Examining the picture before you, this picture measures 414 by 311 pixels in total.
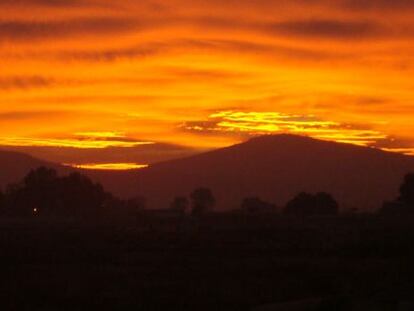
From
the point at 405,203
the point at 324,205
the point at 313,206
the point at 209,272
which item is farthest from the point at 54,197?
the point at 209,272

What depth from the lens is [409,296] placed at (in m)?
27.3

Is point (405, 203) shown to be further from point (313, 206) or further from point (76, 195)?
point (76, 195)

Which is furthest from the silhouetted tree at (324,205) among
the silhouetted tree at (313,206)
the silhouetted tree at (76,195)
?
the silhouetted tree at (76,195)

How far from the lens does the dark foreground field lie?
1094 inches

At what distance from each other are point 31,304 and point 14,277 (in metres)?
7.50

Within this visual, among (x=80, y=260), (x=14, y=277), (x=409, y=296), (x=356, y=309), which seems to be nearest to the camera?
(x=356, y=309)

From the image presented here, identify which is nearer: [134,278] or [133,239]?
[134,278]

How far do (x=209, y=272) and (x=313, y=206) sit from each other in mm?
87804

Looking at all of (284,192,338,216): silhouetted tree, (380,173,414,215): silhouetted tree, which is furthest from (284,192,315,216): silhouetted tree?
(380,173,414,215): silhouetted tree

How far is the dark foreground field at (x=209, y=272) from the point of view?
2778cm

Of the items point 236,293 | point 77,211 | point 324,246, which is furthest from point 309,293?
point 77,211

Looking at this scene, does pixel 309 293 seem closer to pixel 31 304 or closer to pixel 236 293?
pixel 236 293

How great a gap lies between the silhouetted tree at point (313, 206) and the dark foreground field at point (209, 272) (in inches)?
2355

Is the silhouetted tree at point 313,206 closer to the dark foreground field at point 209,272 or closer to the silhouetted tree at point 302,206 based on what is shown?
the silhouetted tree at point 302,206
